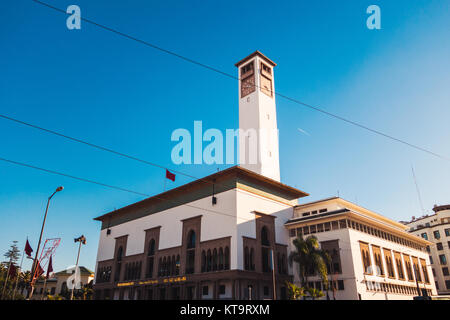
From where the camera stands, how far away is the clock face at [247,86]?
2335 inches

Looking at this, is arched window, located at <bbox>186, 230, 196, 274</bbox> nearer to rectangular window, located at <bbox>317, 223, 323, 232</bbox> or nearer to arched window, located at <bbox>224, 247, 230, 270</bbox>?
arched window, located at <bbox>224, 247, 230, 270</bbox>

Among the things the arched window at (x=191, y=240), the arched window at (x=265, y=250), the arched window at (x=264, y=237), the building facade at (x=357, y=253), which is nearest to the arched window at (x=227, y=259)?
the arched window at (x=265, y=250)

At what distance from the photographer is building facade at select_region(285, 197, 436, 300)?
125 feet

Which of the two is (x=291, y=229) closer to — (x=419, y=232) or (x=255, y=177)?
(x=255, y=177)

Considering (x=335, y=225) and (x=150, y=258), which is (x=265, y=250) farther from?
(x=150, y=258)

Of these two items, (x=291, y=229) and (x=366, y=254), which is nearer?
(x=366, y=254)

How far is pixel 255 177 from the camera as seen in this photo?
43625 millimetres

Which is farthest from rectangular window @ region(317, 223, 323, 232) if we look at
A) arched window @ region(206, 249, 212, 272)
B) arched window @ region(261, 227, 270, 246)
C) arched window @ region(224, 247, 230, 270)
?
arched window @ region(206, 249, 212, 272)

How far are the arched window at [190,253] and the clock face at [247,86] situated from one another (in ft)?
92.9

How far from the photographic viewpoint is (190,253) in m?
44.5

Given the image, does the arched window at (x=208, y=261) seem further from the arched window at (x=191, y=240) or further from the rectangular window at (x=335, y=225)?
the rectangular window at (x=335, y=225)
